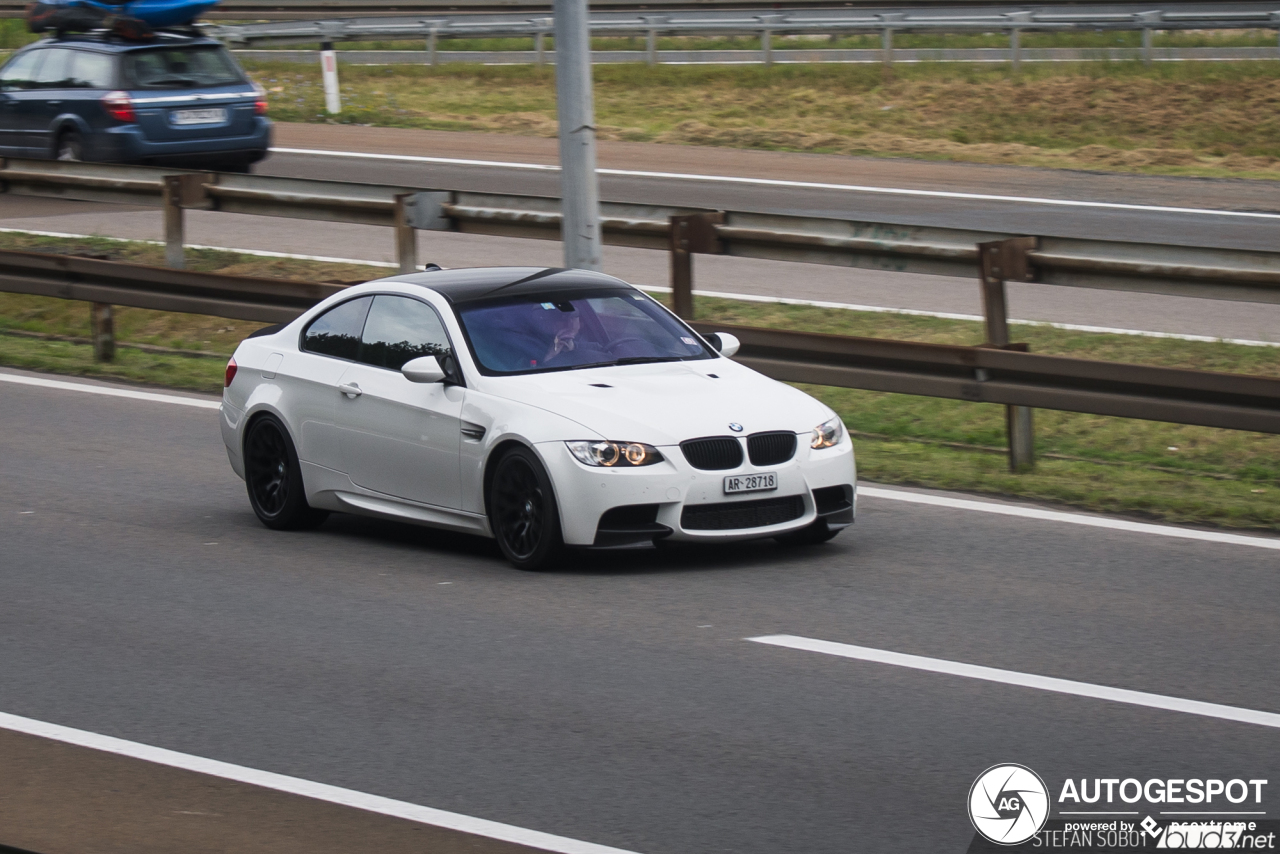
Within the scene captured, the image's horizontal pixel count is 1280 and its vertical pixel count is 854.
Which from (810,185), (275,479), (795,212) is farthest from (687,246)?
(810,185)

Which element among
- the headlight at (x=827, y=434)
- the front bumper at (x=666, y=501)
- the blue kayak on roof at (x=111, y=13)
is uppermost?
the blue kayak on roof at (x=111, y=13)

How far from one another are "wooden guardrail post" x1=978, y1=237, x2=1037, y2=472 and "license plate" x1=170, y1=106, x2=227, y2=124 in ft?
40.8

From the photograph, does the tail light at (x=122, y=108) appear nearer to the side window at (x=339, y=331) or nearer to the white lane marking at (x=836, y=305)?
the white lane marking at (x=836, y=305)

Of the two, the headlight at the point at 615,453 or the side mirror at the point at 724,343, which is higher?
the side mirror at the point at 724,343

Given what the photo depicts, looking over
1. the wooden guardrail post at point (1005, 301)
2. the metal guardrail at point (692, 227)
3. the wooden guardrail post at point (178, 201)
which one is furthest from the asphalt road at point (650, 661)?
the wooden guardrail post at point (178, 201)

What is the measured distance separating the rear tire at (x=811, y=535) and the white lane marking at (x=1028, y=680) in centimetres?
164

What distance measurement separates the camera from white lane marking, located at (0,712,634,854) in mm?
5512

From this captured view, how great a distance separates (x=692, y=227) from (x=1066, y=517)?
154 inches

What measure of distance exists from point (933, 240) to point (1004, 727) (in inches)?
253

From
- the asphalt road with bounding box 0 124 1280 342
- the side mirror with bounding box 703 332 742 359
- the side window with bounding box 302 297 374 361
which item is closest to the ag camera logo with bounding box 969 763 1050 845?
the side mirror with bounding box 703 332 742 359

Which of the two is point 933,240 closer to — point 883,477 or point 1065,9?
point 883,477

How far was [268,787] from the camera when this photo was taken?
6.04 metres

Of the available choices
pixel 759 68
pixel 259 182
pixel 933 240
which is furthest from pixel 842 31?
pixel 933 240

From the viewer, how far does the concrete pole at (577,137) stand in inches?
473
